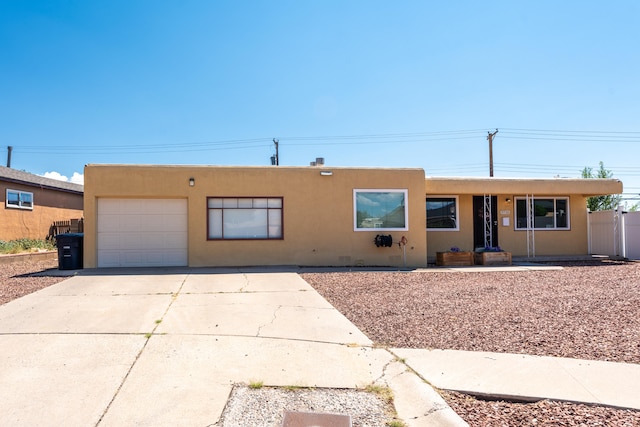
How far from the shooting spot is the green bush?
54.9ft

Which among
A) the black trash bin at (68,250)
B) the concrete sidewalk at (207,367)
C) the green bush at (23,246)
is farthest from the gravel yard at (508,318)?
the green bush at (23,246)

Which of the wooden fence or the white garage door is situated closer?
the white garage door

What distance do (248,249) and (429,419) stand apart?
10705mm

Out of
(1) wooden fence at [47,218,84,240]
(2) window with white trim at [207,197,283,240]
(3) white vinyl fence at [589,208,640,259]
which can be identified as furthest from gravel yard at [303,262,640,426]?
(1) wooden fence at [47,218,84,240]

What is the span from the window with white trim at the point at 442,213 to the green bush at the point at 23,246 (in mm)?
15779

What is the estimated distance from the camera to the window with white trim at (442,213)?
1692cm

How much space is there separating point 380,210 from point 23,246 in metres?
14.7

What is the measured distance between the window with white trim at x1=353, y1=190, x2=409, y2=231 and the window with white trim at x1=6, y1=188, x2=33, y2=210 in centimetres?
1603

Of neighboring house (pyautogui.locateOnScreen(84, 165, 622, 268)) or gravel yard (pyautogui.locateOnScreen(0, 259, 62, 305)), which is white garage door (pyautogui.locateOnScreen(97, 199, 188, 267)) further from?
gravel yard (pyautogui.locateOnScreen(0, 259, 62, 305))

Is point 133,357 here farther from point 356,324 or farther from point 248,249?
point 248,249

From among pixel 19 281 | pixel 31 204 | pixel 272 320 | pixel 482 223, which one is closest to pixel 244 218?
pixel 19 281

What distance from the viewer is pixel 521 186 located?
53.9ft

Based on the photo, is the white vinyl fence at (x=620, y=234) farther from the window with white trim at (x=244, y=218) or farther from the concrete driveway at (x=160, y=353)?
the concrete driveway at (x=160, y=353)

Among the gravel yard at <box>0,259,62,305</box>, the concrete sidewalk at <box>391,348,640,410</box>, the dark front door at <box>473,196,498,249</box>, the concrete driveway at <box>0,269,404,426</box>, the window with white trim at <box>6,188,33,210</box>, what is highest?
the window with white trim at <box>6,188,33,210</box>
